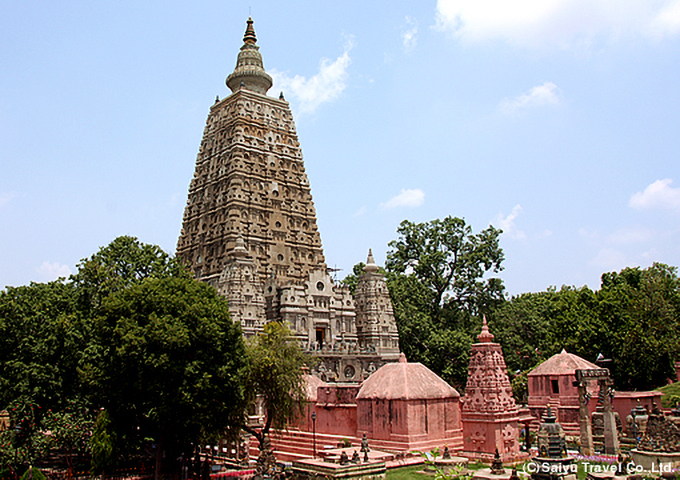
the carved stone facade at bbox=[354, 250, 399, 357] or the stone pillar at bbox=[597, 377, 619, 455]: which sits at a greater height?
the carved stone facade at bbox=[354, 250, 399, 357]

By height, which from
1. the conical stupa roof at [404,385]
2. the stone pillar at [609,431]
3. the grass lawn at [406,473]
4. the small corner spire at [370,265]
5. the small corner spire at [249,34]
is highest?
the small corner spire at [249,34]

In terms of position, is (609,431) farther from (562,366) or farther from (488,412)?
(562,366)

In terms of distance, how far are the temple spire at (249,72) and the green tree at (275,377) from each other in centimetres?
3989

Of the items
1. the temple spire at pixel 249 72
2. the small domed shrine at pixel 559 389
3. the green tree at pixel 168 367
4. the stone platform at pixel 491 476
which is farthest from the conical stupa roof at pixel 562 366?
the temple spire at pixel 249 72

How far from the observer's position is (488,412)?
2583 cm

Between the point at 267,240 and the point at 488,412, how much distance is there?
34.9 metres

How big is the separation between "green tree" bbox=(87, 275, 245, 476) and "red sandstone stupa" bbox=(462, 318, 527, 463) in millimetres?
10000

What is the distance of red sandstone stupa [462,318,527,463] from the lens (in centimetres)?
2561

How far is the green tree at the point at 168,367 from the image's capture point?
2408cm

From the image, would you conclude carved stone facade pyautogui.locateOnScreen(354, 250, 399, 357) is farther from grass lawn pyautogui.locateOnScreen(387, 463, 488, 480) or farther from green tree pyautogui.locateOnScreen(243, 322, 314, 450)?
grass lawn pyautogui.locateOnScreen(387, 463, 488, 480)

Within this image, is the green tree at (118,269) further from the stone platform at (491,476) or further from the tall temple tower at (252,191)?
the stone platform at (491,476)

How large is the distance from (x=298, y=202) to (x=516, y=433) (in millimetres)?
38725

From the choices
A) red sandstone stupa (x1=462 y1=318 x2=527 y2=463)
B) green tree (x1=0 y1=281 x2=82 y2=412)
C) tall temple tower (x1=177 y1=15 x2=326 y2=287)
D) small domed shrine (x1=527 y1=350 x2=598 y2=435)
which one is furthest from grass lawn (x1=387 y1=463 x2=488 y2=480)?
tall temple tower (x1=177 y1=15 x2=326 y2=287)

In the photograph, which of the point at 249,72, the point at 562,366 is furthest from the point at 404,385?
the point at 249,72
